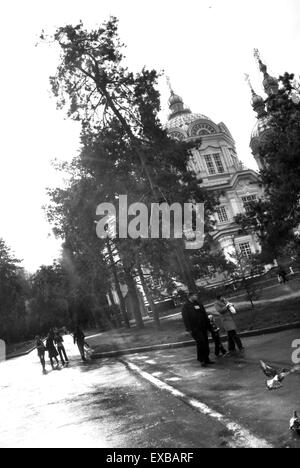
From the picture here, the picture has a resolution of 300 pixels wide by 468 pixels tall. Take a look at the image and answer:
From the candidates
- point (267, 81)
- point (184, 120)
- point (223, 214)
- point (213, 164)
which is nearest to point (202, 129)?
point (184, 120)

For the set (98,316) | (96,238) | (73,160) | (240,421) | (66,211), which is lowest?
(240,421)

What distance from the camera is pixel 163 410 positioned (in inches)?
318

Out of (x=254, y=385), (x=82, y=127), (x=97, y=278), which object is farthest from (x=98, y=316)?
(x=254, y=385)

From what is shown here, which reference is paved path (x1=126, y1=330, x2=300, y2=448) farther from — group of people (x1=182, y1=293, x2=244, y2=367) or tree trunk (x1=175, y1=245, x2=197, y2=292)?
tree trunk (x1=175, y1=245, x2=197, y2=292)

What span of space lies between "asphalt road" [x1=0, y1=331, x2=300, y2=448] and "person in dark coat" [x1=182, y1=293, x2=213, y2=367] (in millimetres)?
407

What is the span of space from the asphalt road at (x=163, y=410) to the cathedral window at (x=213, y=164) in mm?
50539

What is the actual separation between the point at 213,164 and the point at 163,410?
185 feet

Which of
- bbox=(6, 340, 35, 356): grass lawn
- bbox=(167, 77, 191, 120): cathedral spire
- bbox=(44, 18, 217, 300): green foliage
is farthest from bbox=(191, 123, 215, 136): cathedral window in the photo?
bbox=(44, 18, 217, 300): green foliage

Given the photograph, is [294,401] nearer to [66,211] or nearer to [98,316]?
[66,211]

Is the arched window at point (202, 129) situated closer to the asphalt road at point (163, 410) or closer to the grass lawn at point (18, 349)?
the grass lawn at point (18, 349)

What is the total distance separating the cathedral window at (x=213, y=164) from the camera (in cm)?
6242

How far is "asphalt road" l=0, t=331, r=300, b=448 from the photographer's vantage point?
618 cm

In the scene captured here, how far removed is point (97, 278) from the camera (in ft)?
111

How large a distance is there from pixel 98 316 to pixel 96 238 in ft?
73.7
